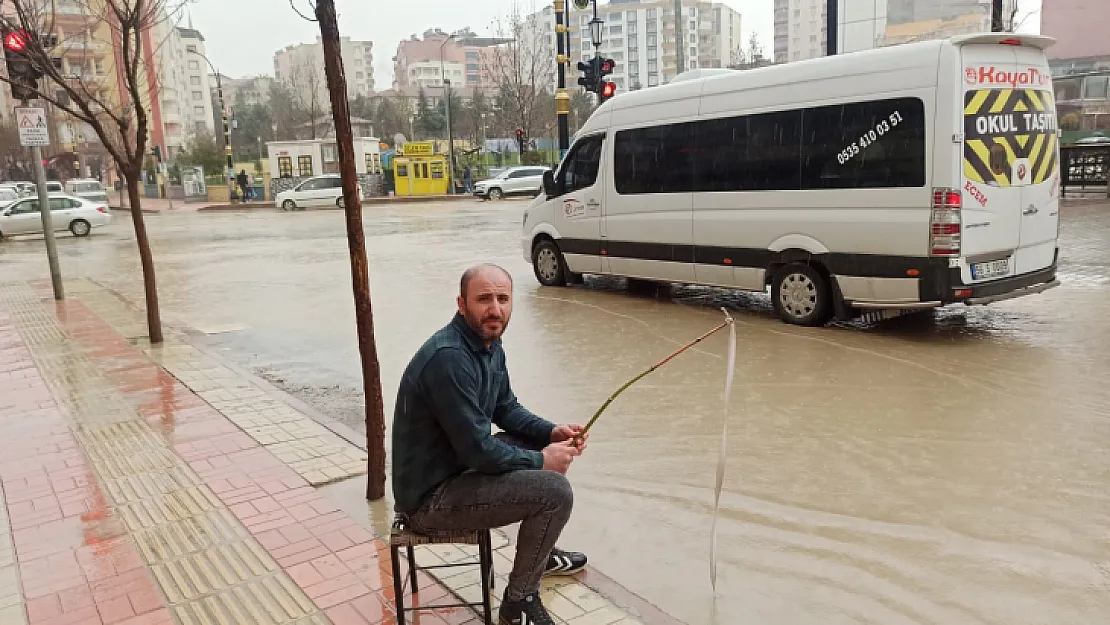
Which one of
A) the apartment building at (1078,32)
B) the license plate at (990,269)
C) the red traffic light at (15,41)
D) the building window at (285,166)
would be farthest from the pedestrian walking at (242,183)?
the license plate at (990,269)

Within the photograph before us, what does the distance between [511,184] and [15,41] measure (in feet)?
101

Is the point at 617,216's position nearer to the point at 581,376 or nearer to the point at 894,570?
the point at 581,376

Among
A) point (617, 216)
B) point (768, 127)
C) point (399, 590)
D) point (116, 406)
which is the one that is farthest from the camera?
point (617, 216)

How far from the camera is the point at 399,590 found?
3189mm

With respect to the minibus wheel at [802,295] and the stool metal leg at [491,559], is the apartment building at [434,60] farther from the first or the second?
the stool metal leg at [491,559]

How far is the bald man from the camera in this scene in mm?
2908

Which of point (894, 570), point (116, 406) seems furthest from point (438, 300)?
point (894, 570)

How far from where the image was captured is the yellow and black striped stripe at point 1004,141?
24.6 ft

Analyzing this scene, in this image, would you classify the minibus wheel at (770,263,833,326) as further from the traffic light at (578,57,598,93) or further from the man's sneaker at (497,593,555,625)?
the traffic light at (578,57,598,93)

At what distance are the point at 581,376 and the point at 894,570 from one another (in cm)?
385

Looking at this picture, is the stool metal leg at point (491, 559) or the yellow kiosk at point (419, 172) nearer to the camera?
the stool metal leg at point (491, 559)

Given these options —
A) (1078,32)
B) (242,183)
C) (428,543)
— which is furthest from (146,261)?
(1078,32)

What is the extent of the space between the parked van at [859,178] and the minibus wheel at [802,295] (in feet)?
0.05

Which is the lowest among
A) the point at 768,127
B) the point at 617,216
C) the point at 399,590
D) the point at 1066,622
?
the point at 1066,622
